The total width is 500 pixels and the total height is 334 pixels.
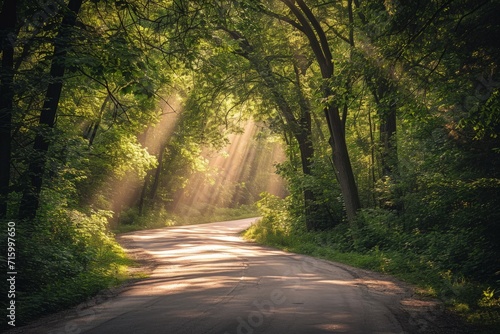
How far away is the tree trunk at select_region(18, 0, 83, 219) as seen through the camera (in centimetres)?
1008

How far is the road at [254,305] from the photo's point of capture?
23.2 feet

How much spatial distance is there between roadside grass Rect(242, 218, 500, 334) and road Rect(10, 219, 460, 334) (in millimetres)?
569

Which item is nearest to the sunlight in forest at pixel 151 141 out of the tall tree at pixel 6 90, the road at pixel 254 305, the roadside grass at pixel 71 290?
the roadside grass at pixel 71 290

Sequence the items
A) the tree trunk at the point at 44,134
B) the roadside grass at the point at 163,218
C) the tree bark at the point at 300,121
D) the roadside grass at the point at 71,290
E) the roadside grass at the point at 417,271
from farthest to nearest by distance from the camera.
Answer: the roadside grass at the point at 163,218 < the tree bark at the point at 300,121 < the tree trunk at the point at 44,134 < the roadside grass at the point at 71,290 < the roadside grass at the point at 417,271

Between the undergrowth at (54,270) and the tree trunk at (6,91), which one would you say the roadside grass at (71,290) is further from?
the tree trunk at (6,91)

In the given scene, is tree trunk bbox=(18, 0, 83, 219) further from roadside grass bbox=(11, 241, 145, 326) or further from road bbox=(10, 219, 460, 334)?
road bbox=(10, 219, 460, 334)

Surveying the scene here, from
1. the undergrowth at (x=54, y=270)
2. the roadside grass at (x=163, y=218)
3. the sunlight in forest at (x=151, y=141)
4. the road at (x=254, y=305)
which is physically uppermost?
the sunlight in forest at (x=151, y=141)

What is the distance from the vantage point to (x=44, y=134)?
10812mm

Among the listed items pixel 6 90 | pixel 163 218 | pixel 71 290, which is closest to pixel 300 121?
pixel 6 90

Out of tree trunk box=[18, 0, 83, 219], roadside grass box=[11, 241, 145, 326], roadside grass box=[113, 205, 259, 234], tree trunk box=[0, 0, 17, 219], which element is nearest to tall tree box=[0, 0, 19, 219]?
tree trunk box=[0, 0, 17, 219]

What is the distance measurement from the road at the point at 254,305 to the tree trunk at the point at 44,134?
10.3ft

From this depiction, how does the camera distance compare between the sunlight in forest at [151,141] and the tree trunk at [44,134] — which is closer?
the tree trunk at [44,134]

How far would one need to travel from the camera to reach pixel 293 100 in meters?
23.9

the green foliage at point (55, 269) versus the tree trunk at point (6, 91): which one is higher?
the tree trunk at point (6, 91)
